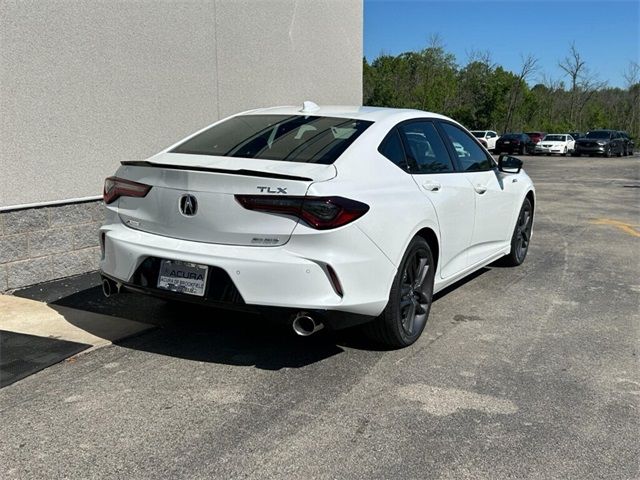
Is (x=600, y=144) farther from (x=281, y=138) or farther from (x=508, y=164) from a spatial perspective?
(x=281, y=138)

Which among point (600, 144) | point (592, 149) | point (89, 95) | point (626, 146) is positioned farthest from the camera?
point (626, 146)

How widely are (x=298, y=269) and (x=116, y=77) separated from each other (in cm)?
361

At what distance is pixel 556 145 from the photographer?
3919 centimetres

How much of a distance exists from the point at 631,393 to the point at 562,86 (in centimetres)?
6572

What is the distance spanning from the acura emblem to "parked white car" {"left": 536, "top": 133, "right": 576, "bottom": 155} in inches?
1522

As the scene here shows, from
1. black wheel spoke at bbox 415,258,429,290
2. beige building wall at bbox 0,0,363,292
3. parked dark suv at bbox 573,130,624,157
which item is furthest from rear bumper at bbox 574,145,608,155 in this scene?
black wheel spoke at bbox 415,258,429,290

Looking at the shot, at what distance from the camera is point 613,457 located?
2932 millimetres

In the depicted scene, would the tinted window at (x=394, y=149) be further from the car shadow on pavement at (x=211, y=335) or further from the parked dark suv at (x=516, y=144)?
the parked dark suv at (x=516, y=144)

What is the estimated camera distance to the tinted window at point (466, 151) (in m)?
5.21

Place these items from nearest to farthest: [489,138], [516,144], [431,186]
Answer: [431,186] < [516,144] < [489,138]

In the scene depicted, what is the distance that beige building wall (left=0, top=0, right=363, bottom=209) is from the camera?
531 centimetres

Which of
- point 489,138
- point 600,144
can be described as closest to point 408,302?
point 600,144

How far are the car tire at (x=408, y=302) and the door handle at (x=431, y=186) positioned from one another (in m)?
0.37

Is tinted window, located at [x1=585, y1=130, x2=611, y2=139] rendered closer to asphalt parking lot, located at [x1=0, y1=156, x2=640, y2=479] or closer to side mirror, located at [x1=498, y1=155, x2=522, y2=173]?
side mirror, located at [x1=498, y1=155, x2=522, y2=173]
